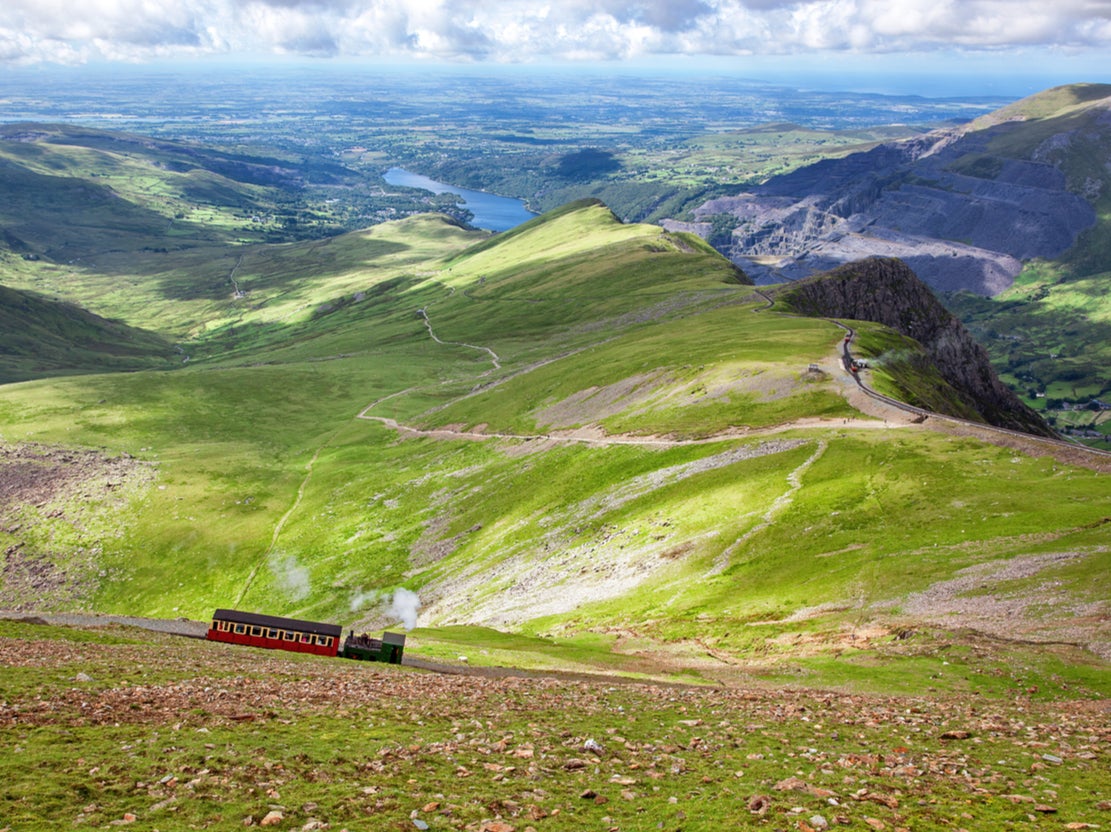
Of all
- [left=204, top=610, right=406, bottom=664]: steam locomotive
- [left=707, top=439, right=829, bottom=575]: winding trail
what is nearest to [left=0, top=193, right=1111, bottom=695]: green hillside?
[left=707, top=439, right=829, bottom=575]: winding trail

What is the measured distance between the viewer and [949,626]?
1999 inches

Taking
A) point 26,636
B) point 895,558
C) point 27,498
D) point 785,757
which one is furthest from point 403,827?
point 27,498

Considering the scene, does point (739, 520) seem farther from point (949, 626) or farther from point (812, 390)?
point (812, 390)

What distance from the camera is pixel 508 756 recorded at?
85.4 ft

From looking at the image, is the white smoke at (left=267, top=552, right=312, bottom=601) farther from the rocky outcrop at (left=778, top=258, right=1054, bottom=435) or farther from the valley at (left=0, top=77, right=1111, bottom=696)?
the rocky outcrop at (left=778, top=258, right=1054, bottom=435)

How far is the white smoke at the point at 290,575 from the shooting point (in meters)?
104

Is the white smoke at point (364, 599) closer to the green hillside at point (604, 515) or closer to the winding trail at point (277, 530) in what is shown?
the green hillside at point (604, 515)

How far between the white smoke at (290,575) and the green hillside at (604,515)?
18.3 inches

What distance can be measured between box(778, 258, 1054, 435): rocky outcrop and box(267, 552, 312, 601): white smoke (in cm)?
13265

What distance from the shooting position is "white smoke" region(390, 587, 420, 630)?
86.8 m

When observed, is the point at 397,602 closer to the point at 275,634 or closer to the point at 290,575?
the point at 290,575

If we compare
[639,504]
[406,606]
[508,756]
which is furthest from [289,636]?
[639,504]

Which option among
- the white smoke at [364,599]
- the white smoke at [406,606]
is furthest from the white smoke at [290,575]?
the white smoke at [406,606]

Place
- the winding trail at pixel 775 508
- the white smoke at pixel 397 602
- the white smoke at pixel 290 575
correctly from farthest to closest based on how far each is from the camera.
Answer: the white smoke at pixel 290 575 < the white smoke at pixel 397 602 < the winding trail at pixel 775 508
